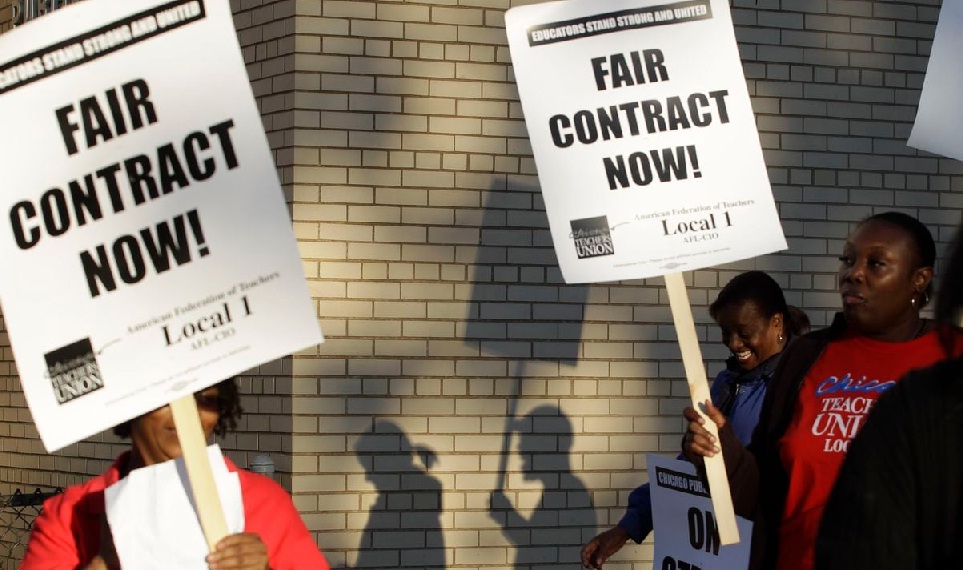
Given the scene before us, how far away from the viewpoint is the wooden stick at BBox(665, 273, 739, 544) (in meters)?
4.13

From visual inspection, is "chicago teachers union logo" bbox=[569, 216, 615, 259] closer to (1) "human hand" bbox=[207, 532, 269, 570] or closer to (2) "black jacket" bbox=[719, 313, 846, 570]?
(2) "black jacket" bbox=[719, 313, 846, 570]

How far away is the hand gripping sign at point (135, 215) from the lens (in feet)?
10.8

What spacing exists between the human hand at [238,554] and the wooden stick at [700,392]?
147 centimetres

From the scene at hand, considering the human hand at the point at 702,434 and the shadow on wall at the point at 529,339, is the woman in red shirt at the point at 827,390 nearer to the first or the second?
the human hand at the point at 702,434

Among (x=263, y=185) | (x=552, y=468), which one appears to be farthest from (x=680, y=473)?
(x=552, y=468)

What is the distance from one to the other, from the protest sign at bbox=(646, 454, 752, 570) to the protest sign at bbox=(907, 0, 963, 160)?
125cm

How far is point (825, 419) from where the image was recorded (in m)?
3.98

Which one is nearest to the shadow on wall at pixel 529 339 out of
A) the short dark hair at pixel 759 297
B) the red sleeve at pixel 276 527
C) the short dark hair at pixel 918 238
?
the short dark hair at pixel 759 297

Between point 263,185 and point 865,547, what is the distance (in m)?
1.95

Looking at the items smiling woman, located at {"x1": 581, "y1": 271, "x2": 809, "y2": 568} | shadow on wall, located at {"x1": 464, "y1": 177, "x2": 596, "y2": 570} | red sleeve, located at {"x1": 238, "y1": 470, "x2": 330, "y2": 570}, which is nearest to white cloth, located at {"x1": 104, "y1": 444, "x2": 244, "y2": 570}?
red sleeve, located at {"x1": 238, "y1": 470, "x2": 330, "y2": 570}

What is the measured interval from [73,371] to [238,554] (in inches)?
22.1

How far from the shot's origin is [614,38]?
4.61 m

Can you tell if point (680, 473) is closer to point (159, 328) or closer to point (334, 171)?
point (159, 328)

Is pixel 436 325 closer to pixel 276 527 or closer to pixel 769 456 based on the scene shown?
pixel 769 456
